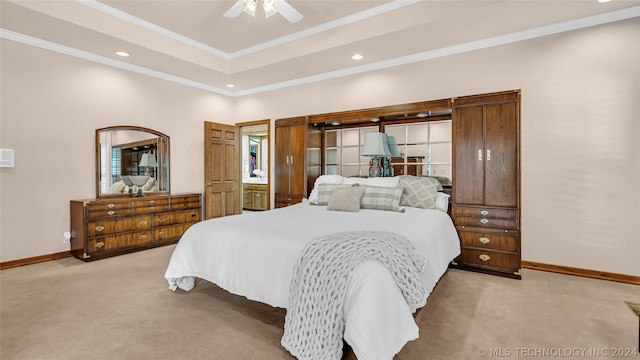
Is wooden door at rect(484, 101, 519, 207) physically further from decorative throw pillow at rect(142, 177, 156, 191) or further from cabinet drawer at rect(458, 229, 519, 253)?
decorative throw pillow at rect(142, 177, 156, 191)

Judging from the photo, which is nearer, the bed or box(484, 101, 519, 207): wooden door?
the bed

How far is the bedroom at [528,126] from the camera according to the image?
3072mm

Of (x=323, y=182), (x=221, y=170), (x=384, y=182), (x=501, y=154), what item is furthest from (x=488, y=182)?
(x=221, y=170)

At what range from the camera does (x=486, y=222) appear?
3.34m

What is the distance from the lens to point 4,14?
3.01 meters

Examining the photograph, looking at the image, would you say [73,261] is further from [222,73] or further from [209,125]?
[222,73]

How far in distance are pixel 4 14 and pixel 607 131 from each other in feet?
20.2

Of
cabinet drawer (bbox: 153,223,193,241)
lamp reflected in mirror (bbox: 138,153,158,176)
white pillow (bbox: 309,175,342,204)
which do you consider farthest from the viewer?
lamp reflected in mirror (bbox: 138,153,158,176)

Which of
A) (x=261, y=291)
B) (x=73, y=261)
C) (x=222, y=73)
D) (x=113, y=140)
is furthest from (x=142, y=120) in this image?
(x=261, y=291)

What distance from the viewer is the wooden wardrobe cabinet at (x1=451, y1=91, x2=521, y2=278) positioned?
10.5ft

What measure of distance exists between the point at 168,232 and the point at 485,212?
4.30 metres

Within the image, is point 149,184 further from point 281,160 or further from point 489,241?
point 489,241

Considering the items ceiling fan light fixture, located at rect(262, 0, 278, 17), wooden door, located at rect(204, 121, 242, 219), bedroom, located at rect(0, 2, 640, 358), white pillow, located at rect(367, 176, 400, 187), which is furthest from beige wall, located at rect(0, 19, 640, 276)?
ceiling fan light fixture, located at rect(262, 0, 278, 17)

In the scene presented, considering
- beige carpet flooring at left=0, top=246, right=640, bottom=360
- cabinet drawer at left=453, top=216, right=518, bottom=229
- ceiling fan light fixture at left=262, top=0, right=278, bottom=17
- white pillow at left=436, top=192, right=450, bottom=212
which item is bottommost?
beige carpet flooring at left=0, top=246, right=640, bottom=360
